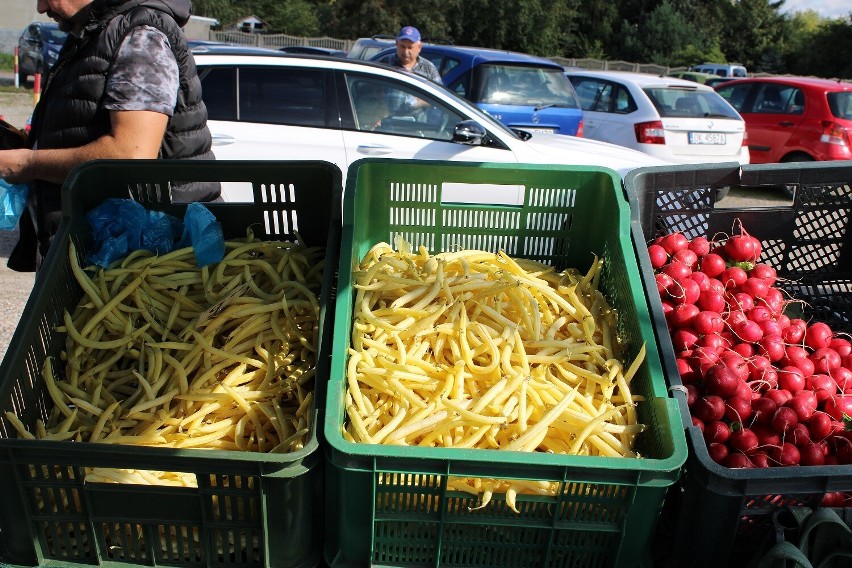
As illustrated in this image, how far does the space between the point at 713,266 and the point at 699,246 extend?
0.36ft

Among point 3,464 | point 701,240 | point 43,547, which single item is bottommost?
point 43,547

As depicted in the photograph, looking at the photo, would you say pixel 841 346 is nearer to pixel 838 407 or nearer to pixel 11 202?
pixel 838 407

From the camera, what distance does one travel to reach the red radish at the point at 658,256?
2.87 metres

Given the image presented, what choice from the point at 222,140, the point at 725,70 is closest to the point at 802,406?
the point at 222,140

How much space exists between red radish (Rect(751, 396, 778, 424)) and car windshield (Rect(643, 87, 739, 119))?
7.57 meters

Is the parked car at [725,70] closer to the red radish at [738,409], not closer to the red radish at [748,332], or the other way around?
the red radish at [748,332]

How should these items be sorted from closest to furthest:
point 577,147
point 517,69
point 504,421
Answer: point 504,421, point 577,147, point 517,69

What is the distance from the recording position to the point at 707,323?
8.50 ft

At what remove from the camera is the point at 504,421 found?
1.97 metres

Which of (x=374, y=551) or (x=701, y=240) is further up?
(x=701, y=240)

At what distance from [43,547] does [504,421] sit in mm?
1202

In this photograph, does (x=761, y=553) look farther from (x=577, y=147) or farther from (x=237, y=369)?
(x=577, y=147)

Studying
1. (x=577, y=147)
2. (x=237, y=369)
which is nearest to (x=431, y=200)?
(x=237, y=369)

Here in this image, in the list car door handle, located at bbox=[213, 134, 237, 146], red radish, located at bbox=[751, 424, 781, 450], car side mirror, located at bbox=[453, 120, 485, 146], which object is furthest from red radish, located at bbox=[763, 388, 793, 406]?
car door handle, located at bbox=[213, 134, 237, 146]
